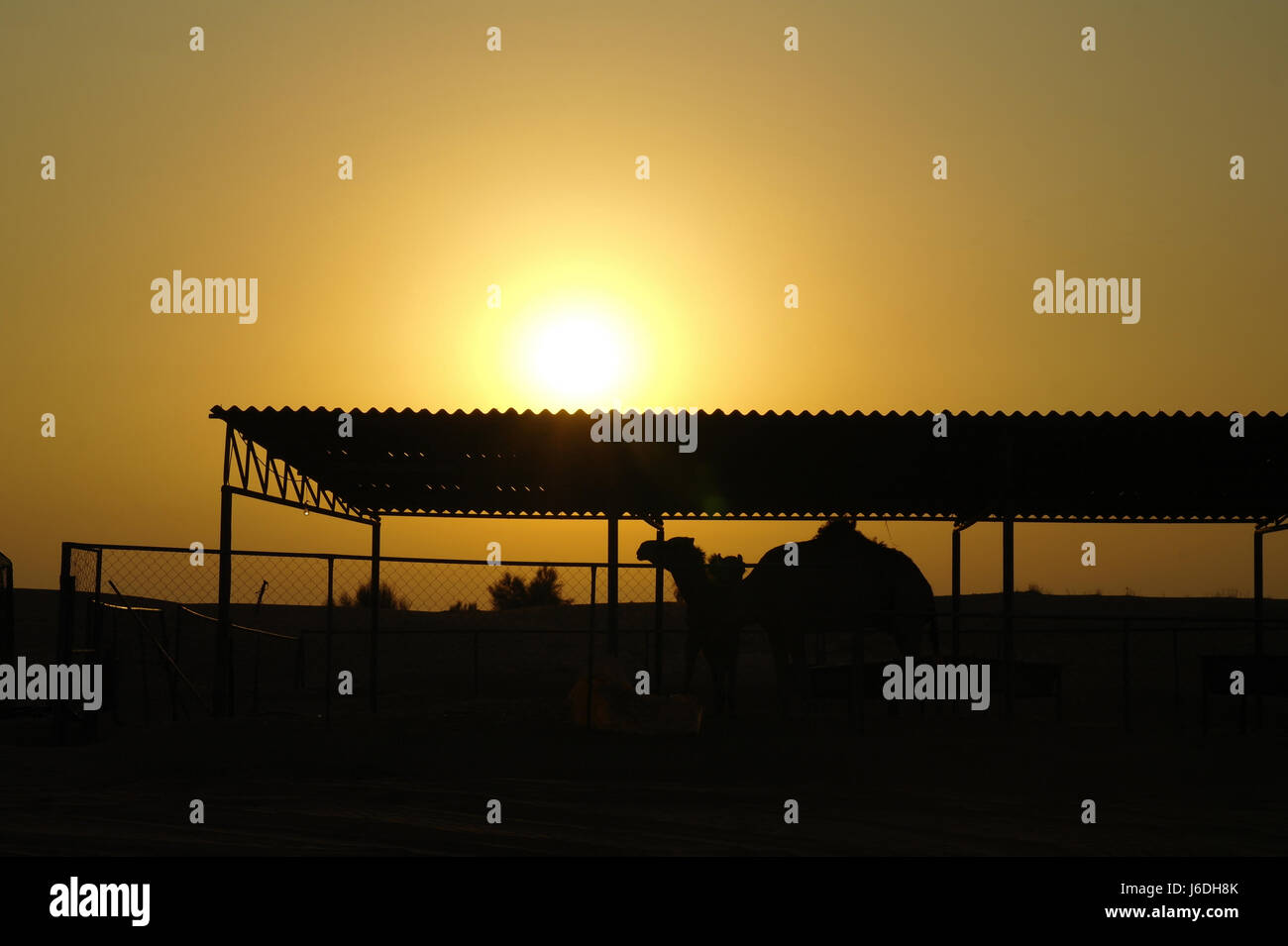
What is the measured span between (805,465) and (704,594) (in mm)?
2274

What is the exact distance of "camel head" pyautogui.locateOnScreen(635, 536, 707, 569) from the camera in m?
18.1

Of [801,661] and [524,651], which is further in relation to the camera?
[524,651]

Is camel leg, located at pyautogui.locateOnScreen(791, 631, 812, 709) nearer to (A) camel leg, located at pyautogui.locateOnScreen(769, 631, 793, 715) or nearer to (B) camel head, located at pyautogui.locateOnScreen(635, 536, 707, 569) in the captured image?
(A) camel leg, located at pyautogui.locateOnScreen(769, 631, 793, 715)

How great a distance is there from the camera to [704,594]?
A: 1836cm

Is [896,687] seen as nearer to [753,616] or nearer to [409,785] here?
[753,616]

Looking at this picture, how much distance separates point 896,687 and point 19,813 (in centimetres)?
986

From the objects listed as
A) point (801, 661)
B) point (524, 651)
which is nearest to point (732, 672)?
point (801, 661)

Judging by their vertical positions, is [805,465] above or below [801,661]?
above

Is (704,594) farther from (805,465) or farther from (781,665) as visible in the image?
(805,465)

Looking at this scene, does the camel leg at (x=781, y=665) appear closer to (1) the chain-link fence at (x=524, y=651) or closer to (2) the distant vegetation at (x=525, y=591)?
(1) the chain-link fence at (x=524, y=651)

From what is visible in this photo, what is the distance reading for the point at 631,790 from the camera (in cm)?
1120

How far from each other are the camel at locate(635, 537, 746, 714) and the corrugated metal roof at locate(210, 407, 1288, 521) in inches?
46.7
